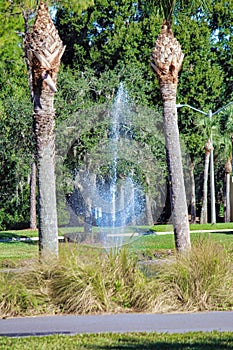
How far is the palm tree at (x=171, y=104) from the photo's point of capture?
15477 millimetres

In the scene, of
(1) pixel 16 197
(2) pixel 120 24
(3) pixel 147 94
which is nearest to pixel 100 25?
(2) pixel 120 24

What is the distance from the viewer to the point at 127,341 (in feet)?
27.2

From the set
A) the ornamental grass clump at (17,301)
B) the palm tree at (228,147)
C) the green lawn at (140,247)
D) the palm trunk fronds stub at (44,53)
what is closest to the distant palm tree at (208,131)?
the palm tree at (228,147)

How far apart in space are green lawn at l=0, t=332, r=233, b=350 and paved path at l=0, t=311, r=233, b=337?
1.26 feet

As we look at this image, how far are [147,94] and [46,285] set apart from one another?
31.3 m

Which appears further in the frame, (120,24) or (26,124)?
(120,24)

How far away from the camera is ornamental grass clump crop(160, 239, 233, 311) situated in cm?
1073

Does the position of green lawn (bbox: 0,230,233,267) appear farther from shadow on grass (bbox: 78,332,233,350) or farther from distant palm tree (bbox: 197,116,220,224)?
distant palm tree (bbox: 197,116,220,224)

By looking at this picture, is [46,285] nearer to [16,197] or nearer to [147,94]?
[16,197]

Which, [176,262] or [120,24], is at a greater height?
[120,24]

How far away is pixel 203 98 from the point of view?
43.2m

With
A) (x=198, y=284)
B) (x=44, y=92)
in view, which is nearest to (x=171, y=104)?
(x=44, y=92)

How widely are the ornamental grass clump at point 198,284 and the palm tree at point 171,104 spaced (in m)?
4.29

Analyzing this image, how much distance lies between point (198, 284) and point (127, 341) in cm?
272
